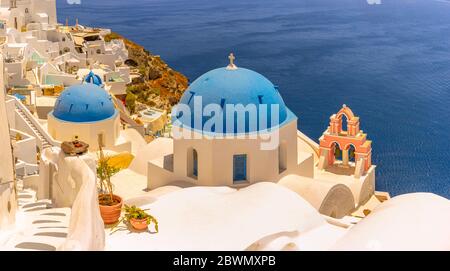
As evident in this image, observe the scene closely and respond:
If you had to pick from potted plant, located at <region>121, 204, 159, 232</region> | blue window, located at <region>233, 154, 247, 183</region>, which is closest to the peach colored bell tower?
blue window, located at <region>233, 154, 247, 183</region>

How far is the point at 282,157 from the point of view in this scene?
17344mm

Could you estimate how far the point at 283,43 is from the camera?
93875 mm

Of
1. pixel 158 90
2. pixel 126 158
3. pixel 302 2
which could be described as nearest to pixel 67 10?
pixel 302 2

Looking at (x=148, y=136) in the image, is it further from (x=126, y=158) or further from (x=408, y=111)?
(x=408, y=111)

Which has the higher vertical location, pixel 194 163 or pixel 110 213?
pixel 110 213

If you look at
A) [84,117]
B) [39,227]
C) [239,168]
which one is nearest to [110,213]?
[39,227]

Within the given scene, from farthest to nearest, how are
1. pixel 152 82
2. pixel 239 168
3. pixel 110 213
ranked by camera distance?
pixel 152 82 < pixel 239 168 < pixel 110 213

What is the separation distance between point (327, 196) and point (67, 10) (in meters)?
150

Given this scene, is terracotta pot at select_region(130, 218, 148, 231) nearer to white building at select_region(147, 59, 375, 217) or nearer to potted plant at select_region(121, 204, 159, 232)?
potted plant at select_region(121, 204, 159, 232)

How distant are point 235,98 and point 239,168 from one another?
80.9 inches

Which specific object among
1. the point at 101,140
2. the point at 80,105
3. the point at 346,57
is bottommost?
the point at 346,57

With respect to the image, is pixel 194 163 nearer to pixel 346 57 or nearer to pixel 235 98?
pixel 235 98

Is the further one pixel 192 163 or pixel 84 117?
pixel 84 117

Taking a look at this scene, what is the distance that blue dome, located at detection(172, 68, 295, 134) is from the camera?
1608 centimetres
